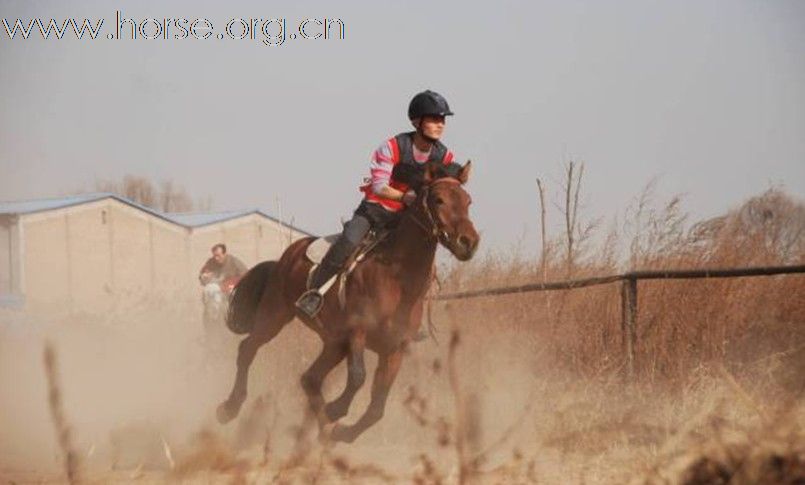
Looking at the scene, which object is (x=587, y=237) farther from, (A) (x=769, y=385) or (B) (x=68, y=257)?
(B) (x=68, y=257)

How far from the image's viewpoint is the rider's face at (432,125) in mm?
8664

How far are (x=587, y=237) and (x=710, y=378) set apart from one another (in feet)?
11.9

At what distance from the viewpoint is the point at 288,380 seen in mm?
12242

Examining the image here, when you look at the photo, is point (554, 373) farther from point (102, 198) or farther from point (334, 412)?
point (102, 198)

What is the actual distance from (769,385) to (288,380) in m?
5.09

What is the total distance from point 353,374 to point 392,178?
1564 mm

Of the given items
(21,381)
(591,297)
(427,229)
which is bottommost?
(21,381)

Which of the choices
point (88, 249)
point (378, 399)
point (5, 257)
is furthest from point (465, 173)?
point (88, 249)

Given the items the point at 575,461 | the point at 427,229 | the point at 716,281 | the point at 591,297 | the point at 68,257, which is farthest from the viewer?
the point at 68,257

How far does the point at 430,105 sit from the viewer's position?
337 inches

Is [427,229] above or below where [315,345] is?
above

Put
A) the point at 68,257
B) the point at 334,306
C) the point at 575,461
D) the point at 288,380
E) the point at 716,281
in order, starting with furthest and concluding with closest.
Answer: the point at 68,257 < the point at 288,380 < the point at 716,281 < the point at 334,306 < the point at 575,461

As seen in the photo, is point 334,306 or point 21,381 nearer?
point 334,306

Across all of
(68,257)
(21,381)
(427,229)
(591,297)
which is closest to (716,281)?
(591,297)
